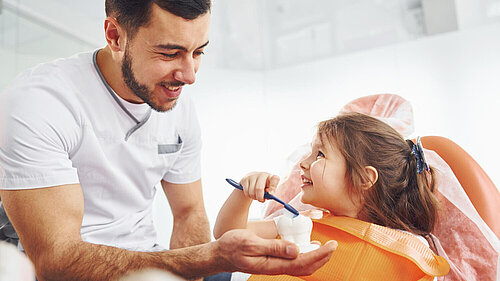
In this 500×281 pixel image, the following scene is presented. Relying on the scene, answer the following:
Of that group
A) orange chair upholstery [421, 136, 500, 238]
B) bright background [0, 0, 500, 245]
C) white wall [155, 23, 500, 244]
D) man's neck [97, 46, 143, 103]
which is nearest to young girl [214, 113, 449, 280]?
orange chair upholstery [421, 136, 500, 238]

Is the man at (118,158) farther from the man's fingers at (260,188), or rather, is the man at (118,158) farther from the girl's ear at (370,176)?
the girl's ear at (370,176)

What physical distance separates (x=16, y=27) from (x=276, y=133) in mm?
1755

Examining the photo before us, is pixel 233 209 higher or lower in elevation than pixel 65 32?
lower

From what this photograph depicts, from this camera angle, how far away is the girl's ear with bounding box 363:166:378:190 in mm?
1394

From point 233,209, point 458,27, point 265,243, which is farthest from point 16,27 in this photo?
point 458,27

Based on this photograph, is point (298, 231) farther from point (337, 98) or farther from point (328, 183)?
point (337, 98)

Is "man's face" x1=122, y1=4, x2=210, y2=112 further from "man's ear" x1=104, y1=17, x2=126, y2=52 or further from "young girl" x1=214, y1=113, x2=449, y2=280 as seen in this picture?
"young girl" x1=214, y1=113, x2=449, y2=280

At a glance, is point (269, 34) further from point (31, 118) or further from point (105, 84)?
point (31, 118)

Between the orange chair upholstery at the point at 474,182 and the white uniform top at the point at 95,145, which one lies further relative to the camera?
the orange chair upholstery at the point at 474,182

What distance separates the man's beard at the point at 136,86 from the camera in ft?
4.47

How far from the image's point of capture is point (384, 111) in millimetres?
2008

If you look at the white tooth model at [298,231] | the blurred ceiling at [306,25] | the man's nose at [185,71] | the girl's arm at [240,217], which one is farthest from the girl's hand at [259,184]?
the blurred ceiling at [306,25]

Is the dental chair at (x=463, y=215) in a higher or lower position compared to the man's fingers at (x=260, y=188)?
lower

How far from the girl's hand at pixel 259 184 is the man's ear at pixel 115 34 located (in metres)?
0.57
